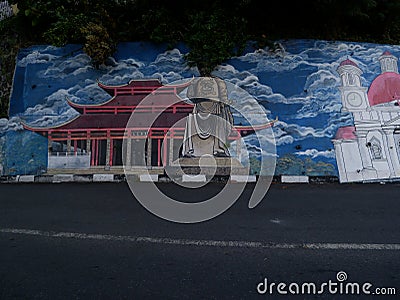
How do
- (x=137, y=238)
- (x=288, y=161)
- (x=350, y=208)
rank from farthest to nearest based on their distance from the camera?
(x=288, y=161), (x=350, y=208), (x=137, y=238)

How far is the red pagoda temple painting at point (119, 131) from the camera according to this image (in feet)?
26.9

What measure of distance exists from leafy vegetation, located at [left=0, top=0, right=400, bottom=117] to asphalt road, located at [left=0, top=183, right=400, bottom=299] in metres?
4.69

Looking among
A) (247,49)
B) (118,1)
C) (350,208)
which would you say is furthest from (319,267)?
(118,1)

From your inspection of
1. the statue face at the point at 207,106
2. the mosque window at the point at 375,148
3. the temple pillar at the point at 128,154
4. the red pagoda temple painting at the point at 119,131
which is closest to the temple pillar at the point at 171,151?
the red pagoda temple painting at the point at 119,131

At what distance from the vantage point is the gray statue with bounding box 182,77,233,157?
8203 millimetres

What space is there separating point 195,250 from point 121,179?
520 cm

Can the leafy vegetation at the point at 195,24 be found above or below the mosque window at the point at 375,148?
above

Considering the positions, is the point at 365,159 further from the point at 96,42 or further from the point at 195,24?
the point at 96,42

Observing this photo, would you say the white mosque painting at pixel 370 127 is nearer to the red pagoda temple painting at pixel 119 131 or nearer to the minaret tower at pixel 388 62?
the minaret tower at pixel 388 62

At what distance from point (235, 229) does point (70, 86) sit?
259 inches

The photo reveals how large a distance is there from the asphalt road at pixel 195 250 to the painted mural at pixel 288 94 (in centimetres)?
266

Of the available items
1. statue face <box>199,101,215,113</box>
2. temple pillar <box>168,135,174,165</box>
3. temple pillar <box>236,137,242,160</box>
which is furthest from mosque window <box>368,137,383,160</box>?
temple pillar <box>168,135,174,165</box>

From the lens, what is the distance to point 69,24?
8.51 m

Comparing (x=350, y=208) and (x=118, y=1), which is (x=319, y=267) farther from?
(x=118, y=1)
